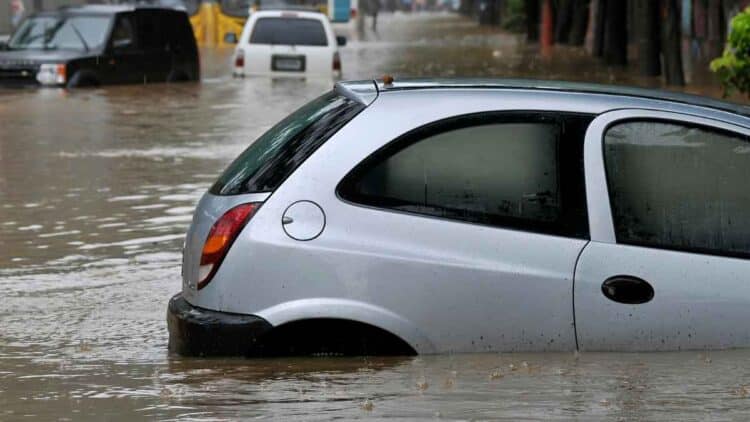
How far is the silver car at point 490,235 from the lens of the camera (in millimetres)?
6156

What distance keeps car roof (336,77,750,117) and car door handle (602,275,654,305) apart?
76 cm

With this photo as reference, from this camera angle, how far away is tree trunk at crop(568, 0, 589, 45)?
46469mm

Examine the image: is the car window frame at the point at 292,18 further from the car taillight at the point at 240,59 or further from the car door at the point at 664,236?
the car door at the point at 664,236

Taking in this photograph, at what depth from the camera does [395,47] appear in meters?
49.9

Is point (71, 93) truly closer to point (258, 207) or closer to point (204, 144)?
point (204, 144)

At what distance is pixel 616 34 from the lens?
3616 centimetres

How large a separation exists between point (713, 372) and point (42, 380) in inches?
109

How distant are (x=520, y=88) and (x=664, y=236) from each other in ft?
2.65

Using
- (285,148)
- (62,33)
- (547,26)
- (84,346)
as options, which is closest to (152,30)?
(62,33)

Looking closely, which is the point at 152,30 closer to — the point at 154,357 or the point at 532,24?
the point at 154,357

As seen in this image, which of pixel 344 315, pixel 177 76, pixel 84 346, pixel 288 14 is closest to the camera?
pixel 344 315

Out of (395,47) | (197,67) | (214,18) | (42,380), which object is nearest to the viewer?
(42,380)

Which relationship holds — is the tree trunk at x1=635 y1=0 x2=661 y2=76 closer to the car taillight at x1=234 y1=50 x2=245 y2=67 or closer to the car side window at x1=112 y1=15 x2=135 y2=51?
the car taillight at x1=234 y1=50 x2=245 y2=67

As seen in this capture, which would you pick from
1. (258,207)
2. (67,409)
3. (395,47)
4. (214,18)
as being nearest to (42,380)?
(67,409)
